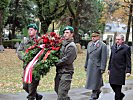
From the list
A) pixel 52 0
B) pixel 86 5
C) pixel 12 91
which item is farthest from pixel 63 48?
pixel 86 5

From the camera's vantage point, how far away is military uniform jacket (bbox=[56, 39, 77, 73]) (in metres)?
7.09

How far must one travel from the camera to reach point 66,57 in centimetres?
708

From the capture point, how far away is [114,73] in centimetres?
878

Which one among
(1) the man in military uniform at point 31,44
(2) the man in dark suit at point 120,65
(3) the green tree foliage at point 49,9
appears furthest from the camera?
(3) the green tree foliage at point 49,9

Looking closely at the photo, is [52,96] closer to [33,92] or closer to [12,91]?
[12,91]

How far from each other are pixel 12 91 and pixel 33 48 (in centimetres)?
403

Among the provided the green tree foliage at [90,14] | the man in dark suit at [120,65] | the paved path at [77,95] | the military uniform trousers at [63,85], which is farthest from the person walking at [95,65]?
the green tree foliage at [90,14]

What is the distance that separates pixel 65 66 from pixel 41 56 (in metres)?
0.54

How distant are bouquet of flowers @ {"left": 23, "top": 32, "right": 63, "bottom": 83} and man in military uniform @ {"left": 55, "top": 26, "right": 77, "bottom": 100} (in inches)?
5.3

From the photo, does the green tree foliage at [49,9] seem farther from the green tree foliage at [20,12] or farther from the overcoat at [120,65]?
the overcoat at [120,65]

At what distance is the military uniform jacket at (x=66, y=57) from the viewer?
709cm

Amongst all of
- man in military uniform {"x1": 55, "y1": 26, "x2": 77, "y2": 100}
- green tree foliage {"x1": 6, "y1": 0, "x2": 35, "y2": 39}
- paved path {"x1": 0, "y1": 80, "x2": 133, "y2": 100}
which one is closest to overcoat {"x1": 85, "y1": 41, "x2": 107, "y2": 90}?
paved path {"x1": 0, "y1": 80, "x2": 133, "y2": 100}

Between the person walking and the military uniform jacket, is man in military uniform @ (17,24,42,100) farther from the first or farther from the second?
the person walking

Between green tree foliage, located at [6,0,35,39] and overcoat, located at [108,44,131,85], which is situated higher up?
green tree foliage, located at [6,0,35,39]
